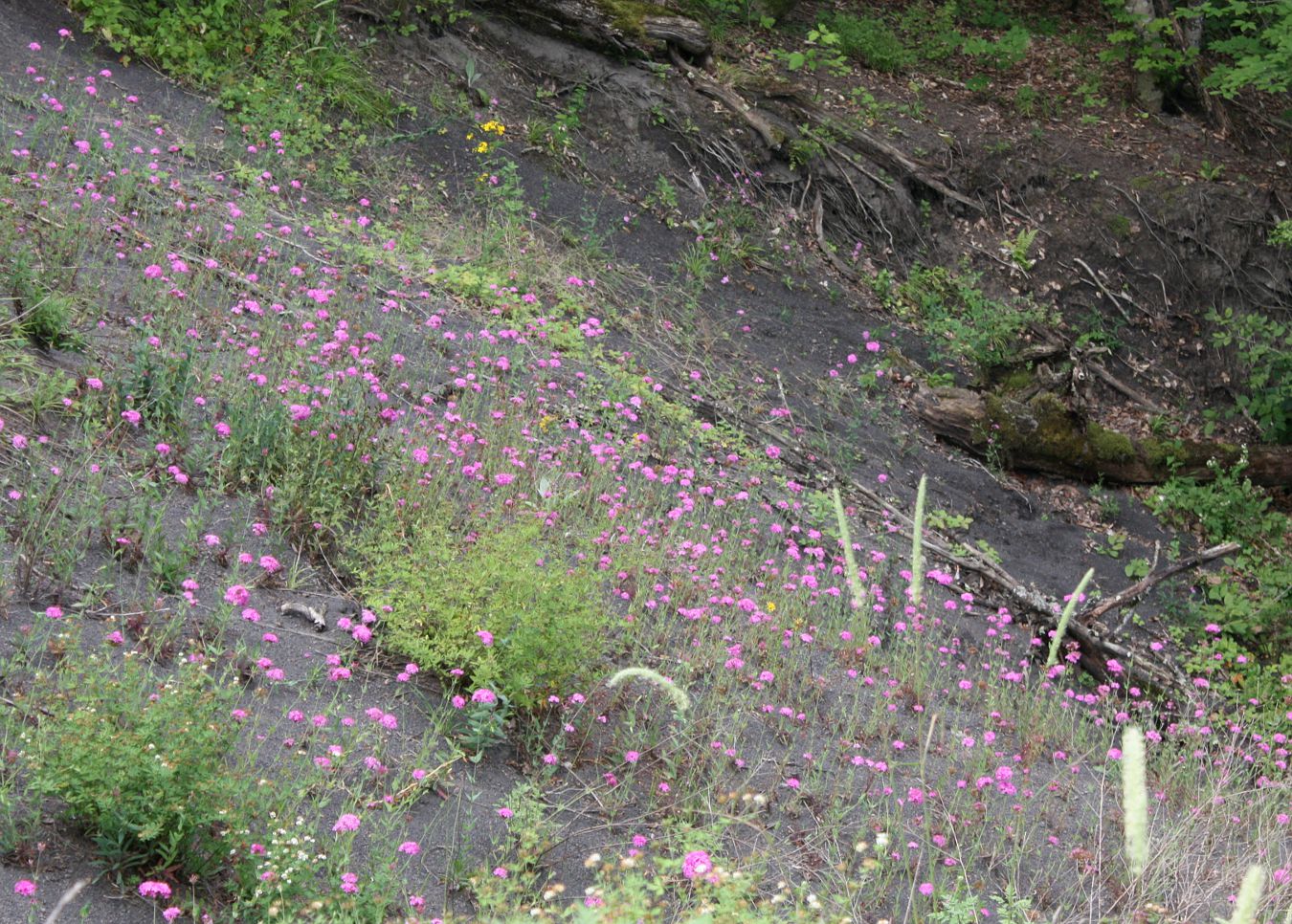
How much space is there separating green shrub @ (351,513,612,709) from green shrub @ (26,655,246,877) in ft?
3.31

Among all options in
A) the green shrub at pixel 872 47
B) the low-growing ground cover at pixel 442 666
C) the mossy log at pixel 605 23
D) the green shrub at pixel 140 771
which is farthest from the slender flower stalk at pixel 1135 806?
the green shrub at pixel 872 47

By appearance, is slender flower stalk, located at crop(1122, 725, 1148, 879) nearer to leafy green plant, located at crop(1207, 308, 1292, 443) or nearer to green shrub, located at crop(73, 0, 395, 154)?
green shrub, located at crop(73, 0, 395, 154)

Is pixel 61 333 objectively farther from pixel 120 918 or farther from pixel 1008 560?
pixel 1008 560

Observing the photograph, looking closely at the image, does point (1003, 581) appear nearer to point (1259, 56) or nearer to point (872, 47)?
point (1259, 56)

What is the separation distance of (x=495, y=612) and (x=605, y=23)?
9.14 metres

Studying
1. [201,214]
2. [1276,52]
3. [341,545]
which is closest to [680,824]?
[341,545]

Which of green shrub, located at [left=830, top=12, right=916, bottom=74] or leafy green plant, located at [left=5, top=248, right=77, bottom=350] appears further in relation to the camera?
green shrub, located at [left=830, top=12, right=916, bottom=74]

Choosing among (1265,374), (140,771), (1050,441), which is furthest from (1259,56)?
(140,771)

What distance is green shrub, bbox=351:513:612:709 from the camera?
371 centimetres

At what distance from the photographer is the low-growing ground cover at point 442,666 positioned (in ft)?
9.04

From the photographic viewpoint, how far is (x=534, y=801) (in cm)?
334

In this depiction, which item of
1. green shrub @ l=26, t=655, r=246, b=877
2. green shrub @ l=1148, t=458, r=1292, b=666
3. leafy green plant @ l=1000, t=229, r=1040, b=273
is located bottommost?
green shrub @ l=1148, t=458, r=1292, b=666

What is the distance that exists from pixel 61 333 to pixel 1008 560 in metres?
6.24

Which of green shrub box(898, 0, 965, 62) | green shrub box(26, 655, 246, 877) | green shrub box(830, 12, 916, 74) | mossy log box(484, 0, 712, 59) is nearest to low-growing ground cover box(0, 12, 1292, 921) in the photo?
green shrub box(26, 655, 246, 877)
